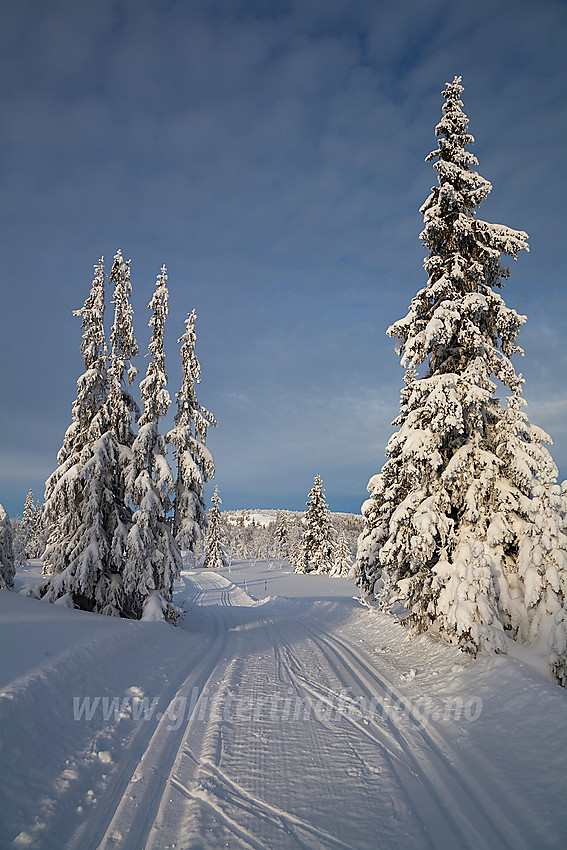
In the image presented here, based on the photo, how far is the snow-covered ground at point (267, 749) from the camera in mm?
4273

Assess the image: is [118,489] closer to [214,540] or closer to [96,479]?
[96,479]

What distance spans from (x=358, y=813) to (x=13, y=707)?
15.1 ft

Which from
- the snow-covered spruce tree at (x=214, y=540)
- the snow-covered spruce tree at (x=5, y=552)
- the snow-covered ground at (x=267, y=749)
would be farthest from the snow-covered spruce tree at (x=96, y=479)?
the snow-covered spruce tree at (x=214, y=540)

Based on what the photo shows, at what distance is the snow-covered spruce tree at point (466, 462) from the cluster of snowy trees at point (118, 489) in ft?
27.7

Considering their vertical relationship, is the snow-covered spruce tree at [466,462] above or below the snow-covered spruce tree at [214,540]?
above

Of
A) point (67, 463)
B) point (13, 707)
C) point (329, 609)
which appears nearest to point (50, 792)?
point (13, 707)

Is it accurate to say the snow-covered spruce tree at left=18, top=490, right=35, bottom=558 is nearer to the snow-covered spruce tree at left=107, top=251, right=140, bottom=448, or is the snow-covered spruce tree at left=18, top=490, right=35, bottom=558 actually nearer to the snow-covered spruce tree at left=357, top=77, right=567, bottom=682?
the snow-covered spruce tree at left=107, top=251, right=140, bottom=448

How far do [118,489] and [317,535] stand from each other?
107 ft

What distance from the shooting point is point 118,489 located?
1653 centimetres

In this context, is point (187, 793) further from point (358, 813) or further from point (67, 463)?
point (67, 463)

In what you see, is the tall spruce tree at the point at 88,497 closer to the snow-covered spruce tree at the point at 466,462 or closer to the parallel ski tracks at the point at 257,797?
the parallel ski tracks at the point at 257,797

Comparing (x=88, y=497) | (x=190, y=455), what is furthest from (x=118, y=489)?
(x=190, y=455)

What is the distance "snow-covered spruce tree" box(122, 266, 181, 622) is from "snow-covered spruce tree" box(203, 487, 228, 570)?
4349 cm

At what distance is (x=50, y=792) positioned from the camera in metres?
4.66
